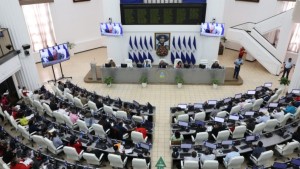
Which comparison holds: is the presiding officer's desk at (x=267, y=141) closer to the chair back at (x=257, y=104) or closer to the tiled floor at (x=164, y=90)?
the chair back at (x=257, y=104)

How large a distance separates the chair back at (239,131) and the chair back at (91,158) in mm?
5803

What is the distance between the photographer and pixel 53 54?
53.8 ft

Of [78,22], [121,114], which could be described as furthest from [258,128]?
[78,22]

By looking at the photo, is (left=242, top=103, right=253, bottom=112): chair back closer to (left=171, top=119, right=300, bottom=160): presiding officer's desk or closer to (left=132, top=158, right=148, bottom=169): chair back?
(left=171, top=119, right=300, bottom=160): presiding officer's desk

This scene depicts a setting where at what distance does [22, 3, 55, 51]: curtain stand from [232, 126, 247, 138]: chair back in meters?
16.8

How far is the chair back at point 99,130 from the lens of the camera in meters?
10.9

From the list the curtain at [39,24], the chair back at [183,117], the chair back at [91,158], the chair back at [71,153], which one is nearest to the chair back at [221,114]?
the chair back at [183,117]

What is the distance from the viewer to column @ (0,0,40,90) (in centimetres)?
1346

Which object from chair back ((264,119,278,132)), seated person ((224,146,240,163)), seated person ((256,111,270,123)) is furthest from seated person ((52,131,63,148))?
chair back ((264,119,278,132))

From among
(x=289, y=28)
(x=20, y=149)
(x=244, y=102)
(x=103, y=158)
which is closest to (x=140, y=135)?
(x=103, y=158)

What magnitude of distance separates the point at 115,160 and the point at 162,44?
36.9 feet

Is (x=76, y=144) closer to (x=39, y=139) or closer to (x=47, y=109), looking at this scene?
(x=39, y=139)

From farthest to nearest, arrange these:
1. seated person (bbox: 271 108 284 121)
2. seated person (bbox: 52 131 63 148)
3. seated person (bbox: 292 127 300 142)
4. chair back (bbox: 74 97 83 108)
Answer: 1. chair back (bbox: 74 97 83 108)
2. seated person (bbox: 271 108 284 121)
3. seated person (bbox: 52 131 63 148)
4. seated person (bbox: 292 127 300 142)

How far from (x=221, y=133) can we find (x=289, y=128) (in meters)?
3.44
